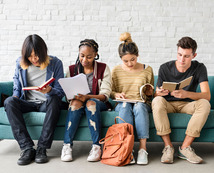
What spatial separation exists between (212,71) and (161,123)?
1543 mm

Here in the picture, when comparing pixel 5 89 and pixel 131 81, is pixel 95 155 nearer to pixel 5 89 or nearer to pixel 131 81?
pixel 131 81

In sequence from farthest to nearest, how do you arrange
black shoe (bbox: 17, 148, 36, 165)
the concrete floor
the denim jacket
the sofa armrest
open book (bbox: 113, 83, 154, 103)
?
1. the sofa armrest
2. the denim jacket
3. open book (bbox: 113, 83, 154, 103)
4. black shoe (bbox: 17, 148, 36, 165)
5. the concrete floor

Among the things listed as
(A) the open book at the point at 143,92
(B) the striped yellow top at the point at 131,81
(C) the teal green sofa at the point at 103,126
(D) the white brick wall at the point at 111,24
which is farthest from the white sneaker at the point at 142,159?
(D) the white brick wall at the point at 111,24

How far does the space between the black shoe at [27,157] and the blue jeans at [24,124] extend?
0.13 ft

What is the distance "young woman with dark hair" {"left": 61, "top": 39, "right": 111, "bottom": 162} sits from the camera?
6.86ft

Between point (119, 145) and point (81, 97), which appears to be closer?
point (119, 145)

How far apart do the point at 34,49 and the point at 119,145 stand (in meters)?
1.08

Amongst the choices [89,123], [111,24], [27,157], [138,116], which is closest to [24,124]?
[27,157]

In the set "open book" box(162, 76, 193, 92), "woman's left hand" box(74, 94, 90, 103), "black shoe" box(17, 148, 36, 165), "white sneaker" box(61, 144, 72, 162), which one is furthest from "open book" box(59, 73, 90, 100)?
"open book" box(162, 76, 193, 92)

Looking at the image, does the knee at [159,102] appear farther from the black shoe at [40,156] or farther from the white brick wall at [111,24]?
the white brick wall at [111,24]

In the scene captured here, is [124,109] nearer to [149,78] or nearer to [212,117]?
[149,78]

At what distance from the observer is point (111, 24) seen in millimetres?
3205

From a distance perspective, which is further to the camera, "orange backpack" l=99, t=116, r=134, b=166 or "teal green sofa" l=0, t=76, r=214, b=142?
"teal green sofa" l=0, t=76, r=214, b=142

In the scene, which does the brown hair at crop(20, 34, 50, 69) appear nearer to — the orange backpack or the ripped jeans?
the ripped jeans
